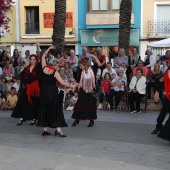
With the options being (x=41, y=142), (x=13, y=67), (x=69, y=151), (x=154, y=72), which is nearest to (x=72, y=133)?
(x=41, y=142)

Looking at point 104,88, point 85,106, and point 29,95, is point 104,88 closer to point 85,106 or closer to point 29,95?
point 85,106

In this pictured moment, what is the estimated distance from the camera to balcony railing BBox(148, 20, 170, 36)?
2522cm

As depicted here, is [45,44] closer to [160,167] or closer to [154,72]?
[154,72]

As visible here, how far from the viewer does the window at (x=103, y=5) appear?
26.0 meters

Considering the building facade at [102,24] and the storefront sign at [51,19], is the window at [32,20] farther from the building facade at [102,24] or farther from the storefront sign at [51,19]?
the building facade at [102,24]

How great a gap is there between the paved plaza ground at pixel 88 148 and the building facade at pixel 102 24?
1663 centimetres

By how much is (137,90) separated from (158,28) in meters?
14.9

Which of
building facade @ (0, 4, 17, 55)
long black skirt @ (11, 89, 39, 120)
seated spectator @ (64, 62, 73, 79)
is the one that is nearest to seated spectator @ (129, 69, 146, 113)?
seated spectator @ (64, 62, 73, 79)

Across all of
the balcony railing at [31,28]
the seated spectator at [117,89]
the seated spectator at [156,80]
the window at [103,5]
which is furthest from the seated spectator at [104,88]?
the balcony railing at [31,28]

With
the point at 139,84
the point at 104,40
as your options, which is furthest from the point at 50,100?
the point at 104,40

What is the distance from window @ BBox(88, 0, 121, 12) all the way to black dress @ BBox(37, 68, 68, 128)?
1910cm

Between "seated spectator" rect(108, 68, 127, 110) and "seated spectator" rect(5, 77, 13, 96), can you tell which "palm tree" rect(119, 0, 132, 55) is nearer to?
"seated spectator" rect(108, 68, 127, 110)

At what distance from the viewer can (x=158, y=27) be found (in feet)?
83.0

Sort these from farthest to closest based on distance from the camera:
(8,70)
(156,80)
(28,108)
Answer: (8,70) → (156,80) → (28,108)
